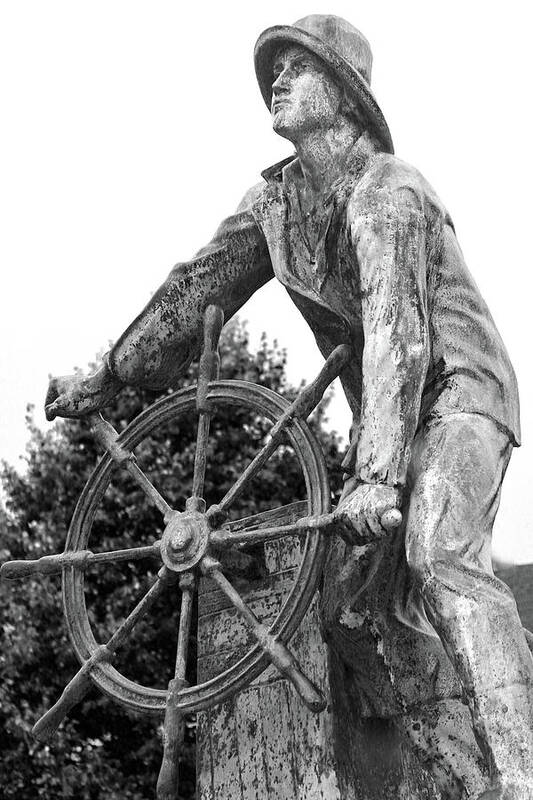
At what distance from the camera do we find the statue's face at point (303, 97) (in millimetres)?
4129

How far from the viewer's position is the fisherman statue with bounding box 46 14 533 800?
10.7 feet

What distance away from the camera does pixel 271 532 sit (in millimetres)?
3572

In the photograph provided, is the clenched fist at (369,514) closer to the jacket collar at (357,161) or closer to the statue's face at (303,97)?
the jacket collar at (357,161)

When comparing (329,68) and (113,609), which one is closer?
(329,68)

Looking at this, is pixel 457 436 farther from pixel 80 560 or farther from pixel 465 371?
pixel 80 560

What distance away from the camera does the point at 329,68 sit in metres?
4.13

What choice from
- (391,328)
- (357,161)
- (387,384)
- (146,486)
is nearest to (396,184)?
(357,161)

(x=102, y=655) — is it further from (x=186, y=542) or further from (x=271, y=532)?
(x=271, y=532)

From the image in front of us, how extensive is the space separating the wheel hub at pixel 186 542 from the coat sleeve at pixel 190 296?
2.58 feet

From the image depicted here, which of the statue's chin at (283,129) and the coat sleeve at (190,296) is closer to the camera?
the statue's chin at (283,129)

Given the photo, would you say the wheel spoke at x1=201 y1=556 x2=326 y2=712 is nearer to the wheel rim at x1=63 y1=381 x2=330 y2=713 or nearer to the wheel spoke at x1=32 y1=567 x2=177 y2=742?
the wheel rim at x1=63 y1=381 x2=330 y2=713

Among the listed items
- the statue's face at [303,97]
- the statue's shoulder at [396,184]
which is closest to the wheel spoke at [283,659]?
the statue's shoulder at [396,184]

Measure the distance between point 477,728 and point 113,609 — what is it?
7412mm

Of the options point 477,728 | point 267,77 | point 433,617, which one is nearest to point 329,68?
point 267,77
